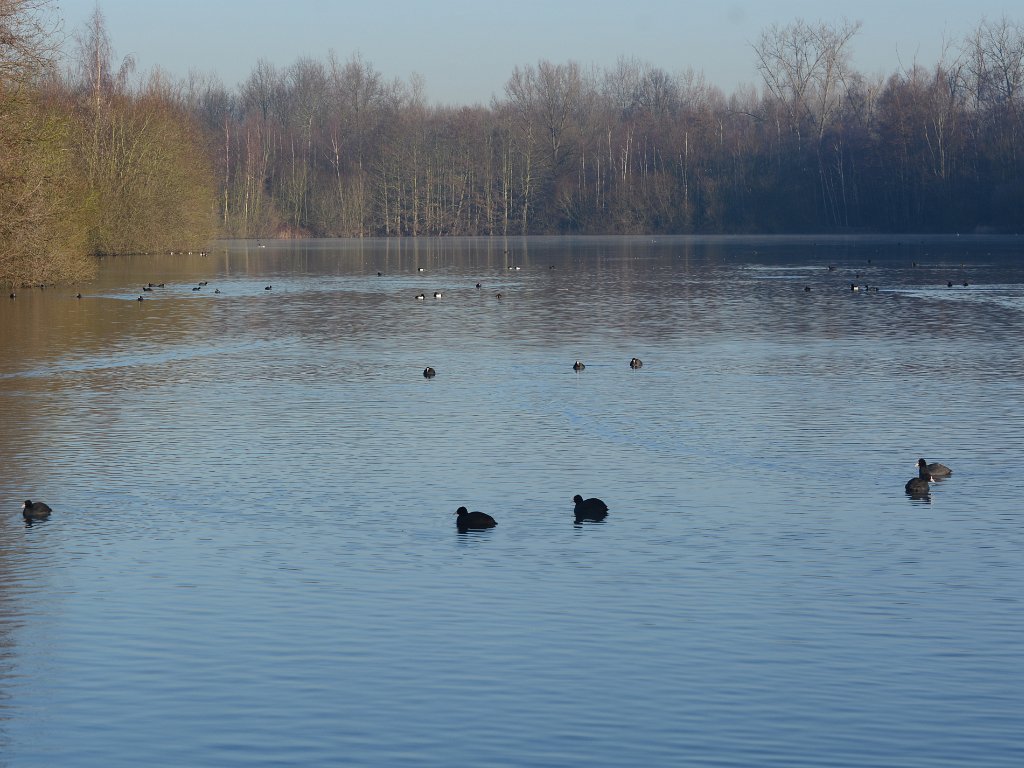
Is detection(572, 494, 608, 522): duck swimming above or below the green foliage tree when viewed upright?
below

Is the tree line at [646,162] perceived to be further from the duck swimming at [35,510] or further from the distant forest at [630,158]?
the duck swimming at [35,510]

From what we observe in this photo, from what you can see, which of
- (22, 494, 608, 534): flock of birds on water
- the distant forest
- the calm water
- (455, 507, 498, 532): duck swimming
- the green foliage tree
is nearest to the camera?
the calm water

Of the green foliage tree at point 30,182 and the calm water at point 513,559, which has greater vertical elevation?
the green foliage tree at point 30,182

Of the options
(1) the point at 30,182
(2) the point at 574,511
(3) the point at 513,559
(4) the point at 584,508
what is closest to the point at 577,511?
(4) the point at 584,508

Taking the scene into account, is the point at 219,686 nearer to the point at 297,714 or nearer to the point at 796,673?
the point at 297,714

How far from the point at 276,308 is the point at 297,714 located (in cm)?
3792

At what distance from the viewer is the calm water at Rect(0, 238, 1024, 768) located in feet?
30.6

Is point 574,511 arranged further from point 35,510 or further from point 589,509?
point 35,510

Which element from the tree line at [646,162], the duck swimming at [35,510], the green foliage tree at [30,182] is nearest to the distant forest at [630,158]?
the tree line at [646,162]

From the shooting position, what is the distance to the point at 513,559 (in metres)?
13.6

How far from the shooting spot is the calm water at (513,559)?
933 centimetres

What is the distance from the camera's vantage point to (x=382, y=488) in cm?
1702

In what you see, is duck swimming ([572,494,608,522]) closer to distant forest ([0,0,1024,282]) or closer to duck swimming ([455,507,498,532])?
duck swimming ([455,507,498,532])

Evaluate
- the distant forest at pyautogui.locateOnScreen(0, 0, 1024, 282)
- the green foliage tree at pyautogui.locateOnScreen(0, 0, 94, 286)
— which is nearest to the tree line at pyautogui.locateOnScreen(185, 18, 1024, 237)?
the distant forest at pyautogui.locateOnScreen(0, 0, 1024, 282)
